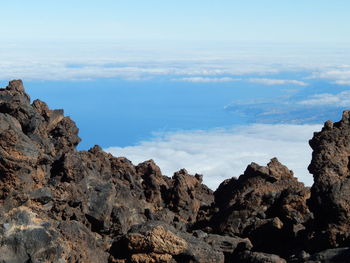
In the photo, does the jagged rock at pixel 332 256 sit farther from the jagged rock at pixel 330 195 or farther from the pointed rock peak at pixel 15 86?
the pointed rock peak at pixel 15 86

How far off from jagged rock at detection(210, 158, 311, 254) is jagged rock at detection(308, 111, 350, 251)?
1155 mm

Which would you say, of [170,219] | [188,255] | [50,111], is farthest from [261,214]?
[50,111]

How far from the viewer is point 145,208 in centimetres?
2373

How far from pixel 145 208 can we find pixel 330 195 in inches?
331

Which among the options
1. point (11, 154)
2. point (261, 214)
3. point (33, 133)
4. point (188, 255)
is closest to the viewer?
point (188, 255)

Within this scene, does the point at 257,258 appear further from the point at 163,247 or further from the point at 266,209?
the point at 266,209

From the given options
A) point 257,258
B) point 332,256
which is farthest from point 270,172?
point 332,256

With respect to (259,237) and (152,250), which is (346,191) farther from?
(152,250)

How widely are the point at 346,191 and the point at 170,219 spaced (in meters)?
8.52

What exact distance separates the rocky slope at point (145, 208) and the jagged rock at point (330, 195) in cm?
3

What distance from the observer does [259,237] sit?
19.9 metres

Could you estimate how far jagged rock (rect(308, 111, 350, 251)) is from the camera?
16844 mm

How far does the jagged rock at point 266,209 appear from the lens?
1958 centimetres

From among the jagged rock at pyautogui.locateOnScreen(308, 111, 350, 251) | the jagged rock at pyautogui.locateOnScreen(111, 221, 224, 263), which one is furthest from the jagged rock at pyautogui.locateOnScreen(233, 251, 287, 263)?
the jagged rock at pyautogui.locateOnScreen(308, 111, 350, 251)
